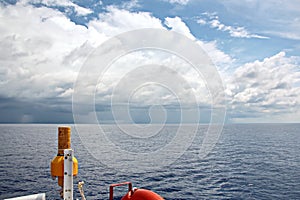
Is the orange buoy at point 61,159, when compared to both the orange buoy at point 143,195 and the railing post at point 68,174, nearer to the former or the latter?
the railing post at point 68,174

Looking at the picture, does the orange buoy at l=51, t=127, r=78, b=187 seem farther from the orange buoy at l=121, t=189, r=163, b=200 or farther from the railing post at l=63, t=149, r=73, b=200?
the orange buoy at l=121, t=189, r=163, b=200

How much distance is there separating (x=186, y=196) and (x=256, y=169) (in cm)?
2186

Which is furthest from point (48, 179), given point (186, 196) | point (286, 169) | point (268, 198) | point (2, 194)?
point (286, 169)

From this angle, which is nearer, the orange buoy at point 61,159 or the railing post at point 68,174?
the railing post at point 68,174

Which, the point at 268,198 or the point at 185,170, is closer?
the point at 268,198

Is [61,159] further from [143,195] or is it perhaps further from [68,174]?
[143,195]

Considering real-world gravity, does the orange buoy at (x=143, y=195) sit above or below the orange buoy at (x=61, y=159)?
below

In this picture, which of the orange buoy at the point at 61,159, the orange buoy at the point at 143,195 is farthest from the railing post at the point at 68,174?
the orange buoy at the point at 143,195

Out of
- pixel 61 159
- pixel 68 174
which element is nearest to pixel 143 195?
pixel 68 174

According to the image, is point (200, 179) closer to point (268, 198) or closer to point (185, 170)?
point (185, 170)

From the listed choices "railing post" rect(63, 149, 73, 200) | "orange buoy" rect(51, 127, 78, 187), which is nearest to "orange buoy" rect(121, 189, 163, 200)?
"railing post" rect(63, 149, 73, 200)

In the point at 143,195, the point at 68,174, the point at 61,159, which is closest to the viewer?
the point at 143,195

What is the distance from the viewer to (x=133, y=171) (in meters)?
39.2

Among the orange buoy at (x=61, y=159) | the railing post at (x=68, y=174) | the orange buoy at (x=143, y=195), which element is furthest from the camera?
the orange buoy at (x=61, y=159)
